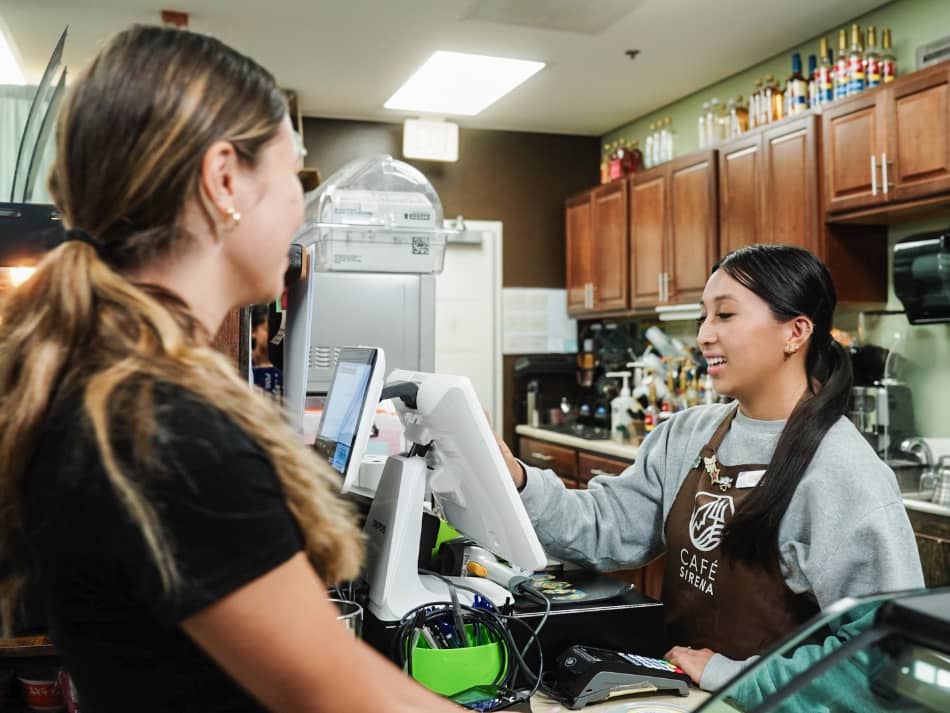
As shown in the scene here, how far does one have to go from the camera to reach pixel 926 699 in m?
0.65

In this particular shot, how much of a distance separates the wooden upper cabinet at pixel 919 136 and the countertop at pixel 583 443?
1554mm

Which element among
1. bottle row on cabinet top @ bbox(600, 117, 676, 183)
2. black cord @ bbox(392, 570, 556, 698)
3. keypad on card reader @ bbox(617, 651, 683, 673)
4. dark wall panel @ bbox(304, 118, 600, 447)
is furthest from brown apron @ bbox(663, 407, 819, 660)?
dark wall panel @ bbox(304, 118, 600, 447)

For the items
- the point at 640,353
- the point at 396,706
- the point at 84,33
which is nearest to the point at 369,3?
the point at 84,33

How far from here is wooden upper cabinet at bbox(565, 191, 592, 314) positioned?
5.61 m

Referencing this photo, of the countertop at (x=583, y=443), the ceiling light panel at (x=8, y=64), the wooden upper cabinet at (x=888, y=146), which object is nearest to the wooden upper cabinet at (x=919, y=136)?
the wooden upper cabinet at (x=888, y=146)

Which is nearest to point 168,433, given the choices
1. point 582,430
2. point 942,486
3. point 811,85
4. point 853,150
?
point 942,486

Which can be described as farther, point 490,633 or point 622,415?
point 622,415

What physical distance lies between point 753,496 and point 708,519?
0.13 meters

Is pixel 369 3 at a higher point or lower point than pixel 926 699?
higher

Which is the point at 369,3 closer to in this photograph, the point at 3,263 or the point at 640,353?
the point at 3,263

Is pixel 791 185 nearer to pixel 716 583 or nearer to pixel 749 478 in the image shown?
pixel 749 478

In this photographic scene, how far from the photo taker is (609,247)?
533 centimetres

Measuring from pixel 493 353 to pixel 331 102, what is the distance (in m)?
1.89

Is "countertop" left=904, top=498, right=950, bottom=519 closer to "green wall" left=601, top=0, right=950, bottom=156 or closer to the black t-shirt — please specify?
"green wall" left=601, top=0, right=950, bottom=156
